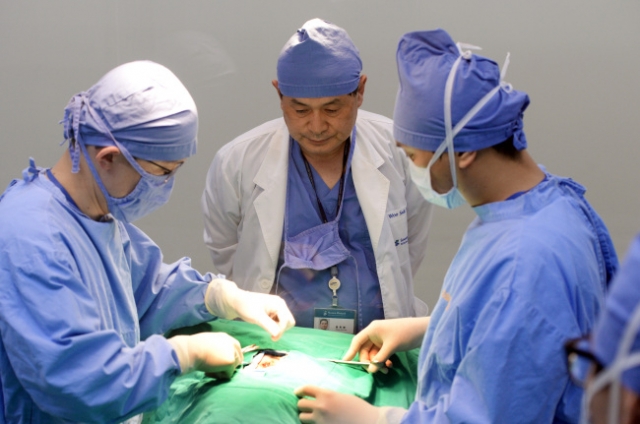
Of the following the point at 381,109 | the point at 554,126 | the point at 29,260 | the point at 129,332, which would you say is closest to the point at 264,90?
the point at 381,109

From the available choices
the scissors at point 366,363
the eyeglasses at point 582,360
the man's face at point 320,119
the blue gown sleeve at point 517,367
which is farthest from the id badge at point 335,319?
the eyeglasses at point 582,360

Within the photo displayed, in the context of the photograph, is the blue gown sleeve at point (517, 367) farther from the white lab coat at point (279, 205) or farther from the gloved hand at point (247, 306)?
the white lab coat at point (279, 205)

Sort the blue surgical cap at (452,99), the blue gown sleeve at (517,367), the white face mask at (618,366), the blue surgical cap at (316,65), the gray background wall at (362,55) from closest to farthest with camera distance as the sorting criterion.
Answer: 1. the white face mask at (618,366)
2. the blue gown sleeve at (517,367)
3. the blue surgical cap at (452,99)
4. the blue surgical cap at (316,65)
5. the gray background wall at (362,55)

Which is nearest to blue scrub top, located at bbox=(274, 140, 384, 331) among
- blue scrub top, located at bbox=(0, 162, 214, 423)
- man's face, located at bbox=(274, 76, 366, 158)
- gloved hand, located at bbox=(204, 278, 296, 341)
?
man's face, located at bbox=(274, 76, 366, 158)

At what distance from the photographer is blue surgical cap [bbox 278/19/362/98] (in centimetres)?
243

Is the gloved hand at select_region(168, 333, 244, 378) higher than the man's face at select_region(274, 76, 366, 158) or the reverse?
the reverse

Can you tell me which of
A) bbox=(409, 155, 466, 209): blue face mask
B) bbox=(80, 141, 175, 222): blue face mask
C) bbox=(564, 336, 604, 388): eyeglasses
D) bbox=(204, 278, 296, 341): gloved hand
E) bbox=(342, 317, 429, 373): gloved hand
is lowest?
bbox=(342, 317, 429, 373): gloved hand

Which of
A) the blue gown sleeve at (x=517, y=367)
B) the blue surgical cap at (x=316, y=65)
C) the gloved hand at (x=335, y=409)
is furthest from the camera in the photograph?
the blue surgical cap at (x=316, y=65)

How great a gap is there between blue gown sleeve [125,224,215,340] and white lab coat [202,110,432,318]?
0.33 m

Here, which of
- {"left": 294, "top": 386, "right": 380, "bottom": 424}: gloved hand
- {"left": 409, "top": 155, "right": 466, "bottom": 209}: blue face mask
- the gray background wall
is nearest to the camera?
{"left": 409, "top": 155, "right": 466, "bottom": 209}: blue face mask

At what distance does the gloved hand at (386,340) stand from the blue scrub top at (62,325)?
63 centimetres

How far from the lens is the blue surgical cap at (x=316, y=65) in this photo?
2.43 meters

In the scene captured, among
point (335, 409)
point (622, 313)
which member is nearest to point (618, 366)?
point (622, 313)

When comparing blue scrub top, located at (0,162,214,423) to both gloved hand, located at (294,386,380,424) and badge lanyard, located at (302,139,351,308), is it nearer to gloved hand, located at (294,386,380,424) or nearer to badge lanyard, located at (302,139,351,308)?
gloved hand, located at (294,386,380,424)
